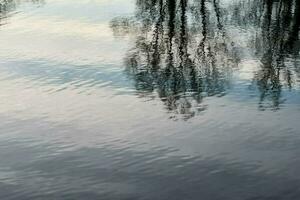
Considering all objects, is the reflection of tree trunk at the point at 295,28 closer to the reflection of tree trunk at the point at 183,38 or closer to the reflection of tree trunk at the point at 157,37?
the reflection of tree trunk at the point at 183,38

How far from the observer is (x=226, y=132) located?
30.2 m

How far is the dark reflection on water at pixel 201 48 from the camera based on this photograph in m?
38.0

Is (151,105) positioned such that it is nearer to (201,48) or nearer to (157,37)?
(201,48)

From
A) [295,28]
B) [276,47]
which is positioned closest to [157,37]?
[276,47]

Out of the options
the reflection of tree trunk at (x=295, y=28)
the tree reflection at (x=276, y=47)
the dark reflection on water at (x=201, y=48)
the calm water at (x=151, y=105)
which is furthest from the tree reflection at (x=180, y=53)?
the reflection of tree trunk at (x=295, y=28)

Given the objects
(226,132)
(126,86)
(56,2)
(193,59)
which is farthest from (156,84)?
(56,2)

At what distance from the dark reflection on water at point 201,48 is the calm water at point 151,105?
5.9 inches

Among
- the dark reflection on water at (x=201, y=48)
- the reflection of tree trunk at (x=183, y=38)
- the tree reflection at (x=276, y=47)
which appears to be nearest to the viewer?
the tree reflection at (x=276, y=47)

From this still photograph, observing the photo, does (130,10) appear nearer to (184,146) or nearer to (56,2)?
(56,2)

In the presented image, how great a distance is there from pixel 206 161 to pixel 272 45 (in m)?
24.3

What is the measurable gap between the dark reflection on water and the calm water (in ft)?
0.49

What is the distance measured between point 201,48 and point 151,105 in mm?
15209

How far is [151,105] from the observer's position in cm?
3497

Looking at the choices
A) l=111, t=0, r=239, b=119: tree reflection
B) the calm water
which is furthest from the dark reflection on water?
the calm water
